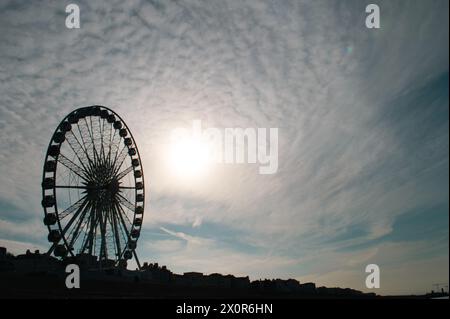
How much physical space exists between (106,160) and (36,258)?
38.7 ft

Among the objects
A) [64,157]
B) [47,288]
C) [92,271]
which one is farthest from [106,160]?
[47,288]

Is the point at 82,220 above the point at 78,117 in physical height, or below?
below

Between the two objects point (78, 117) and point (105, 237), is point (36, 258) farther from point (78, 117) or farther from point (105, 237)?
point (78, 117)

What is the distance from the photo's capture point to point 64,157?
38000mm

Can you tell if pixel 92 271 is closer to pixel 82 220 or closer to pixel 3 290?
pixel 82 220

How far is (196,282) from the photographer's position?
58.2 metres

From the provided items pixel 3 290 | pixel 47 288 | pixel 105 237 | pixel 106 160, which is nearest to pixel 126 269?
pixel 105 237

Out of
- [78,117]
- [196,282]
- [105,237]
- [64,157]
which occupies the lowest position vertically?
[196,282]

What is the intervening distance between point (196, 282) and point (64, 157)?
29.9 meters
